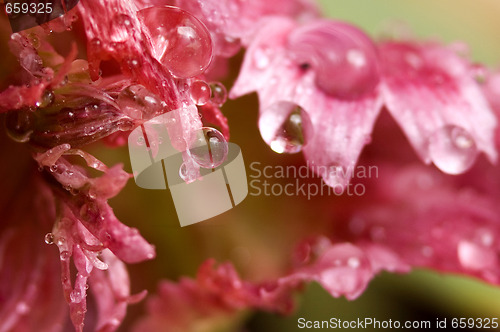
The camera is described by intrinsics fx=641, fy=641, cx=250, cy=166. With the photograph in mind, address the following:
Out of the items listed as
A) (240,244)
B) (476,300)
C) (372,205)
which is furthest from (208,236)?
(476,300)

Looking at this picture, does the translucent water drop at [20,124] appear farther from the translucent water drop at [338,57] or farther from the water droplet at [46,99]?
the translucent water drop at [338,57]

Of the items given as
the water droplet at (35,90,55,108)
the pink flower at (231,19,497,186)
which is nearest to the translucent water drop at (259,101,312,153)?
the pink flower at (231,19,497,186)

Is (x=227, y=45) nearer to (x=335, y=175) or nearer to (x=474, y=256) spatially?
(x=335, y=175)

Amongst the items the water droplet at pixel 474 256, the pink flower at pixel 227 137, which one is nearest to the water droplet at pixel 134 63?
the pink flower at pixel 227 137

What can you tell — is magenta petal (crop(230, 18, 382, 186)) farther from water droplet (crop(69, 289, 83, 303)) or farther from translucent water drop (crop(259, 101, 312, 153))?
water droplet (crop(69, 289, 83, 303))

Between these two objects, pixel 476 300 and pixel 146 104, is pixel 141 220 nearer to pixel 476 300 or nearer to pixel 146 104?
pixel 146 104
